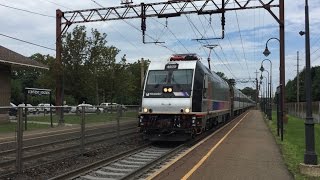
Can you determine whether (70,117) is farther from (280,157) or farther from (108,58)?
(108,58)

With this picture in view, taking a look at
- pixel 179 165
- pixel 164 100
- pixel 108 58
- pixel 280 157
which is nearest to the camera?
pixel 179 165

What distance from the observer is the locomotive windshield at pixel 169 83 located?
20250mm

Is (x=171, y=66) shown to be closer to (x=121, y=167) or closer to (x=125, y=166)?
(x=125, y=166)

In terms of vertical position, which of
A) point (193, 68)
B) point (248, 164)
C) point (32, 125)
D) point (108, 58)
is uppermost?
point (108, 58)

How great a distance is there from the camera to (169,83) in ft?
67.8

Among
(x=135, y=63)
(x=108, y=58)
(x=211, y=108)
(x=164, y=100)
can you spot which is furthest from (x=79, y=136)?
(x=135, y=63)

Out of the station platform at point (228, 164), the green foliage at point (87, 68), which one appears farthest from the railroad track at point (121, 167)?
the green foliage at point (87, 68)

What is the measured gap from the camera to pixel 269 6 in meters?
30.8

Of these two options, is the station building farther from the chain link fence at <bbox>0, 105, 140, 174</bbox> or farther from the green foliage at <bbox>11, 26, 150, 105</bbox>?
the chain link fence at <bbox>0, 105, 140, 174</bbox>

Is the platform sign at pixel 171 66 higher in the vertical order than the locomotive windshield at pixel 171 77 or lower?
higher

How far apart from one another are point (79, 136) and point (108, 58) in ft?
110

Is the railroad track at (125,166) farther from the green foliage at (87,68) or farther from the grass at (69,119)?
the green foliage at (87,68)

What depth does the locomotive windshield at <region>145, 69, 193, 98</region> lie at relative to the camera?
66.4 ft

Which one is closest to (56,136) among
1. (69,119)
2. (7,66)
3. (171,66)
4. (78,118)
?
(69,119)
